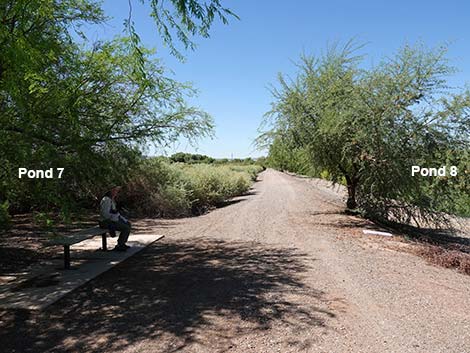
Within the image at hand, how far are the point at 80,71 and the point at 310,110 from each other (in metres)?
8.06

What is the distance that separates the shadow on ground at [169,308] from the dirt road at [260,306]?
0.05ft

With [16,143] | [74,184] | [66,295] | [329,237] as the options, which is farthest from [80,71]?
[329,237]

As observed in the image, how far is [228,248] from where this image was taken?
30.1 feet

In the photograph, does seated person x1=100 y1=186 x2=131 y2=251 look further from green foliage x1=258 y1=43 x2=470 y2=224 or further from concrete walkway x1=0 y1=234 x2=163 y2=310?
green foliage x1=258 y1=43 x2=470 y2=224

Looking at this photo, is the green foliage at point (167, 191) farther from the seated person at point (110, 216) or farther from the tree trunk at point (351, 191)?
the tree trunk at point (351, 191)

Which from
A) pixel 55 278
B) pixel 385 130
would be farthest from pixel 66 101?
pixel 385 130

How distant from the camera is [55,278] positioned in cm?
660

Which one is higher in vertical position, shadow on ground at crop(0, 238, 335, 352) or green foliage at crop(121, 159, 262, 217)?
green foliage at crop(121, 159, 262, 217)

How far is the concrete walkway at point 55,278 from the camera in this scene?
18.2 feet

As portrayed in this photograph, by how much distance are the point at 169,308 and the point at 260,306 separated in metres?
1.20

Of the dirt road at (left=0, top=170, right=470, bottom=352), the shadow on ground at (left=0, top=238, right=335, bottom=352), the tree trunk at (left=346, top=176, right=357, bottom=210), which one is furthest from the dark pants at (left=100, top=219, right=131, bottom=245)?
the tree trunk at (left=346, top=176, right=357, bottom=210)

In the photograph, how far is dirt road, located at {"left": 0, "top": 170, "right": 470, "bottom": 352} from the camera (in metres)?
4.22

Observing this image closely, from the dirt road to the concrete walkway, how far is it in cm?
23

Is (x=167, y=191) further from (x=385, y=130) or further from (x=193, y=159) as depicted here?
(x=193, y=159)
